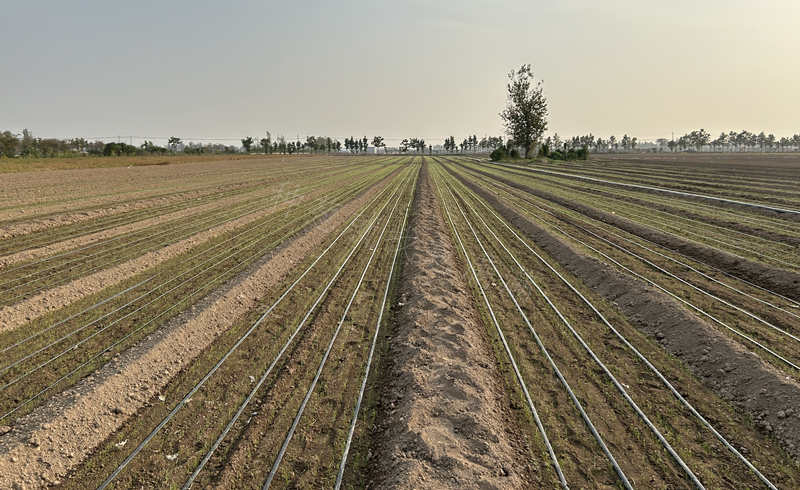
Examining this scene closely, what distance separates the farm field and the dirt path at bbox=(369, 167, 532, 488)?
36mm

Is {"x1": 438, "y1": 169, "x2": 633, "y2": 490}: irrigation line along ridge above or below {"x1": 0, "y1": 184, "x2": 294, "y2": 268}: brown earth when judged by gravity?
below

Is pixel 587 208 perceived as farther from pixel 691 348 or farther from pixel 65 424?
pixel 65 424

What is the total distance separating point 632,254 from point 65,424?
1465 centimetres

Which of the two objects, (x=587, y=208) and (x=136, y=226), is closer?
(x=136, y=226)

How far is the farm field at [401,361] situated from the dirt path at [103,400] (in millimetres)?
31

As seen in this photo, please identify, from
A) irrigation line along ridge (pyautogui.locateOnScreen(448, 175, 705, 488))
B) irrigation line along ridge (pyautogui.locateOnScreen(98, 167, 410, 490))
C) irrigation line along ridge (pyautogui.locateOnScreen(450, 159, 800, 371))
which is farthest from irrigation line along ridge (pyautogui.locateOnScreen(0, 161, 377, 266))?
irrigation line along ridge (pyautogui.locateOnScreen(450, 159, 800, 371))

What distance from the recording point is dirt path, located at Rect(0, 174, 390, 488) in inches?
185

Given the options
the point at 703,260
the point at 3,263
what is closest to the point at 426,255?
the point at 703,260

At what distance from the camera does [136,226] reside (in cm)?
1711

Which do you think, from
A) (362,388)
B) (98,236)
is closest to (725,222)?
(362,388)

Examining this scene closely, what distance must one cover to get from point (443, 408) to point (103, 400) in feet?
16.4

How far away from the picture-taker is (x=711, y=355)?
22.7 feet

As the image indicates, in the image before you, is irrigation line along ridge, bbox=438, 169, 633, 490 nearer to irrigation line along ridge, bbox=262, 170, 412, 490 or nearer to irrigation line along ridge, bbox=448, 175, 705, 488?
irrigation line along ridge, bbox=448, 175, 705, 488

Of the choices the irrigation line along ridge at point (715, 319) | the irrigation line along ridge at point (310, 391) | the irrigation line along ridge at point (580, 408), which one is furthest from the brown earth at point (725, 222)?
the irrigation line along ridge at point (310, 391)
